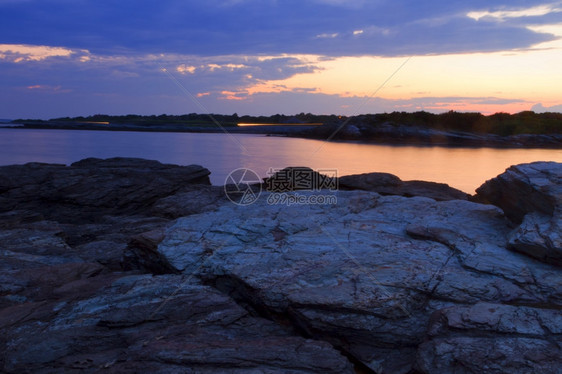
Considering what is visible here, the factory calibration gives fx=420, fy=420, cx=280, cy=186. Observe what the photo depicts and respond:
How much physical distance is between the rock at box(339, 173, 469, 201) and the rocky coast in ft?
11.8

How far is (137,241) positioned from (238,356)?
3165 mm

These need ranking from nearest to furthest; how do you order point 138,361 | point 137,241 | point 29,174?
point 138,361 → point 137,241 → point 29,174

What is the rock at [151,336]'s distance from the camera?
13.0 feet

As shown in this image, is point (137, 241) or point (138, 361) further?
point (137, 241)

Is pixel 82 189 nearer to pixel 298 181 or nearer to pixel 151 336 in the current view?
pixel 298 181

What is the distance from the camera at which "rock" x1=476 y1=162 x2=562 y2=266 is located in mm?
5129

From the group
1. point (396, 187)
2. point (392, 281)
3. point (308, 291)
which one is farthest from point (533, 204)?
point (396, 187)

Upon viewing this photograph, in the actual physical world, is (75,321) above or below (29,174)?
below

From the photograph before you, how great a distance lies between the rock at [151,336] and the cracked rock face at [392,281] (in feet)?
1.58

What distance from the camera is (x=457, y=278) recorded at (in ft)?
16.3

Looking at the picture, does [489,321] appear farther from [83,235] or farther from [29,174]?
[29,174]

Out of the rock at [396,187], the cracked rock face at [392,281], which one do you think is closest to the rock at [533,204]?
the cracked rock face at [392,281]

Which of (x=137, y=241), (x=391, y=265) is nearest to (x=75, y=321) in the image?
(x=137, y=241)

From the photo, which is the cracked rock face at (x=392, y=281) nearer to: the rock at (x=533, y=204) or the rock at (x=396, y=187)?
the rock at (x=533, y=204)
